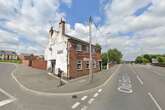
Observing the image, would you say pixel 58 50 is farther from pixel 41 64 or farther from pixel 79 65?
pixel 41 64

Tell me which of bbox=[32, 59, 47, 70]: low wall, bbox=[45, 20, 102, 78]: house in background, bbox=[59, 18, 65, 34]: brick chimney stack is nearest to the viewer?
bbox=[45, 20, 102, 78]: house in background

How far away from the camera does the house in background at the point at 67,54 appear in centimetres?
2408


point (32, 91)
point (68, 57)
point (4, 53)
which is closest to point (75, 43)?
point (68, 57)

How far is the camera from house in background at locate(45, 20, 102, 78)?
24.1 meters

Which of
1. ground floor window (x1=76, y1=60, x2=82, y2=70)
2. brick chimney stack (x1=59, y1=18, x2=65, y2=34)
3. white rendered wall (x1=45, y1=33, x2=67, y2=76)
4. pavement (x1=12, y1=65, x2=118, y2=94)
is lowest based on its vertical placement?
pavement (x1=12, y1=65, x2=118, y2=94)

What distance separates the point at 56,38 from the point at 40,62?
11.3 metres

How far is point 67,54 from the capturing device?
78.7 ft

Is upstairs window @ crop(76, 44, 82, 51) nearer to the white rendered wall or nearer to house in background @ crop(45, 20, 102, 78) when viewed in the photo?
house in background @ crop(45, 20, 102, 78)

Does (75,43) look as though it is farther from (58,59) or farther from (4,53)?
(4,53)

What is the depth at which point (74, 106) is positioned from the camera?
8.94 metres

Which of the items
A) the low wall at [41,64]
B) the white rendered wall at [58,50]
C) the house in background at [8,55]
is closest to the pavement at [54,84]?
the white rendered wall at [58,50]

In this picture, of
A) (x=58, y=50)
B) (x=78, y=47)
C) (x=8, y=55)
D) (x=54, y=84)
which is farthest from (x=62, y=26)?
(x=8, y=55)

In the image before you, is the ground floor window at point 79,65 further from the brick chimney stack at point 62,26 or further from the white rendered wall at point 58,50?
the brick chimney stack at point 62,26

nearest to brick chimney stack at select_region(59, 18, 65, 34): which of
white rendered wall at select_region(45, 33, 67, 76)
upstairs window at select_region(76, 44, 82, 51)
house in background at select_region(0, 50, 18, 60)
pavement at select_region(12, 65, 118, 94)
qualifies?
white rendered wall at select_region(45, 33, 67, 76)
